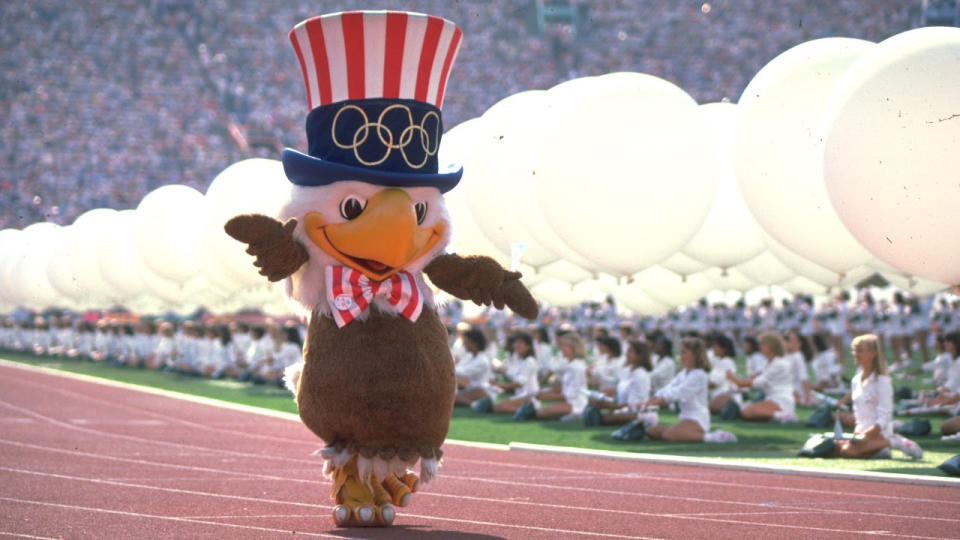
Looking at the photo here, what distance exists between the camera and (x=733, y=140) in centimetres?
1159

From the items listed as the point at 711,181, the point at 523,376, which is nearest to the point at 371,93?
the point at 711,181

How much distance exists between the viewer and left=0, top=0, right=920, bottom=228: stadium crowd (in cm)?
4519

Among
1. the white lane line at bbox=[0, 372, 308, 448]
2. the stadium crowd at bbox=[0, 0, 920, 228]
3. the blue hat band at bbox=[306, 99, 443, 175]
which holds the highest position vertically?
the stadium crowd at bbox=[0, 0, 920, 228]

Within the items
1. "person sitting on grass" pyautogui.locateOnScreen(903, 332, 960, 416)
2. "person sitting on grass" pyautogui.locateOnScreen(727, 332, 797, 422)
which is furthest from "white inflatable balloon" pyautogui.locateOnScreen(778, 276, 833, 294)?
→ "person sitting on grass" pyautogui.locateOnScreen(727, 332, 797, 422)

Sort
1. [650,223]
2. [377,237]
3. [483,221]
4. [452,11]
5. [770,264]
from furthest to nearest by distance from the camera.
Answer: [452,11]
[770,264]
[483,221]
[650,223]
[377,237]

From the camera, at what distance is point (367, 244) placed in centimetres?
683

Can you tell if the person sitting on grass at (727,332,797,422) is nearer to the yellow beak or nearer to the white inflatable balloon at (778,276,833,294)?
the white inflatable balloon at (778,276,833,294)

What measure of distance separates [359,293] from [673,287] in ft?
38.8

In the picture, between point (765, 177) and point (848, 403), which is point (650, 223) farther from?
point (848, 403)

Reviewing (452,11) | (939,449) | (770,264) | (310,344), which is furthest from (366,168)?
(452,11)

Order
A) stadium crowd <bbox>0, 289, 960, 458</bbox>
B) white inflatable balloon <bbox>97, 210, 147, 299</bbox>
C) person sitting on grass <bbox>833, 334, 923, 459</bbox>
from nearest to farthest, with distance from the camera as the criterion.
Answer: person sitting on grass <bbox>833, 334, 923, 459</bbox>, stadium crowd <bbox>0, 289, 960, 458</bbox>, white inflatable balloon <bbox>97, 210, 147, 299</bbox>

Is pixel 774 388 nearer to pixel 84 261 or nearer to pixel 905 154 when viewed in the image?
pixel 905 154

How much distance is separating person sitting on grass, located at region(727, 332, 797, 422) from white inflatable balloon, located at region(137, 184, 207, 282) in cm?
802

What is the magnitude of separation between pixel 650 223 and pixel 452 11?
4343 centimetres
